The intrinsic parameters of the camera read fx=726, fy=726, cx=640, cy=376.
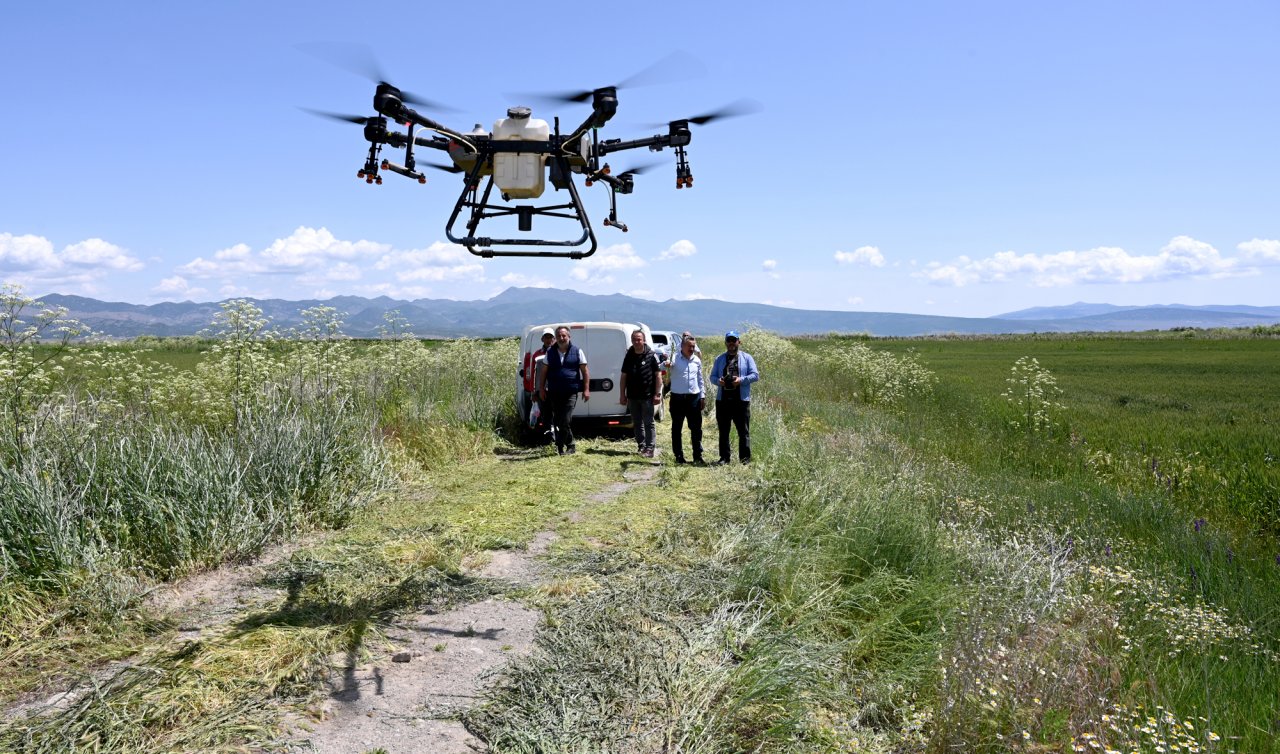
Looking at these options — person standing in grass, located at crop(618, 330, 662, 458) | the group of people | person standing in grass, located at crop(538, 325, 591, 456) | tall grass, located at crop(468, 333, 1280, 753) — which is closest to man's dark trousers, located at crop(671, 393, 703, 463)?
the group of people

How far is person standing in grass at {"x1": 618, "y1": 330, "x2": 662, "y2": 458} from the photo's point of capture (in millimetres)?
10523

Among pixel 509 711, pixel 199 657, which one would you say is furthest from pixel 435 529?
pixel 509 711

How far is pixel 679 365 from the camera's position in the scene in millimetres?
10242

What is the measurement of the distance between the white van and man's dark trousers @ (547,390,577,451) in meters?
1.13

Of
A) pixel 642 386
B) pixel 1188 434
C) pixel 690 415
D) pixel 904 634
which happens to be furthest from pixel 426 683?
pixel 1188 434

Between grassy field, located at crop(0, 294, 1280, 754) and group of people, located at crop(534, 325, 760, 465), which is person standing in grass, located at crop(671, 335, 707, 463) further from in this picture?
grassy field, located at crop(0, 294, 1280, 754)

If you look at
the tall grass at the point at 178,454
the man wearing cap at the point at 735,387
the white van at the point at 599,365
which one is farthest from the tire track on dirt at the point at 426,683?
the white van at the point at 599,365

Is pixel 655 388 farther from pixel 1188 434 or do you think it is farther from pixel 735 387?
pixel 1188 434

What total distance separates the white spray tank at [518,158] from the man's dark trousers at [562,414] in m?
5.37

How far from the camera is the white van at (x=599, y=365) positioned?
1186 centimetres

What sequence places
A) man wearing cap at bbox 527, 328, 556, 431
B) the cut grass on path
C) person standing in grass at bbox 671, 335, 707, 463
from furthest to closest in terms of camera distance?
1. man wearing cap at bbox 527, 328, 556, 431
2. person standing in grass at bbox 671, 335, 707, 463
3. the cut grass on path

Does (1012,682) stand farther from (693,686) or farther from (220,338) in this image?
(220,338)

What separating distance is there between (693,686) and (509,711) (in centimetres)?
89

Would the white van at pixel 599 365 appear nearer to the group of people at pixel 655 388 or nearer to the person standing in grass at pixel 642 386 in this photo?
the group of people at pixel 655 388
